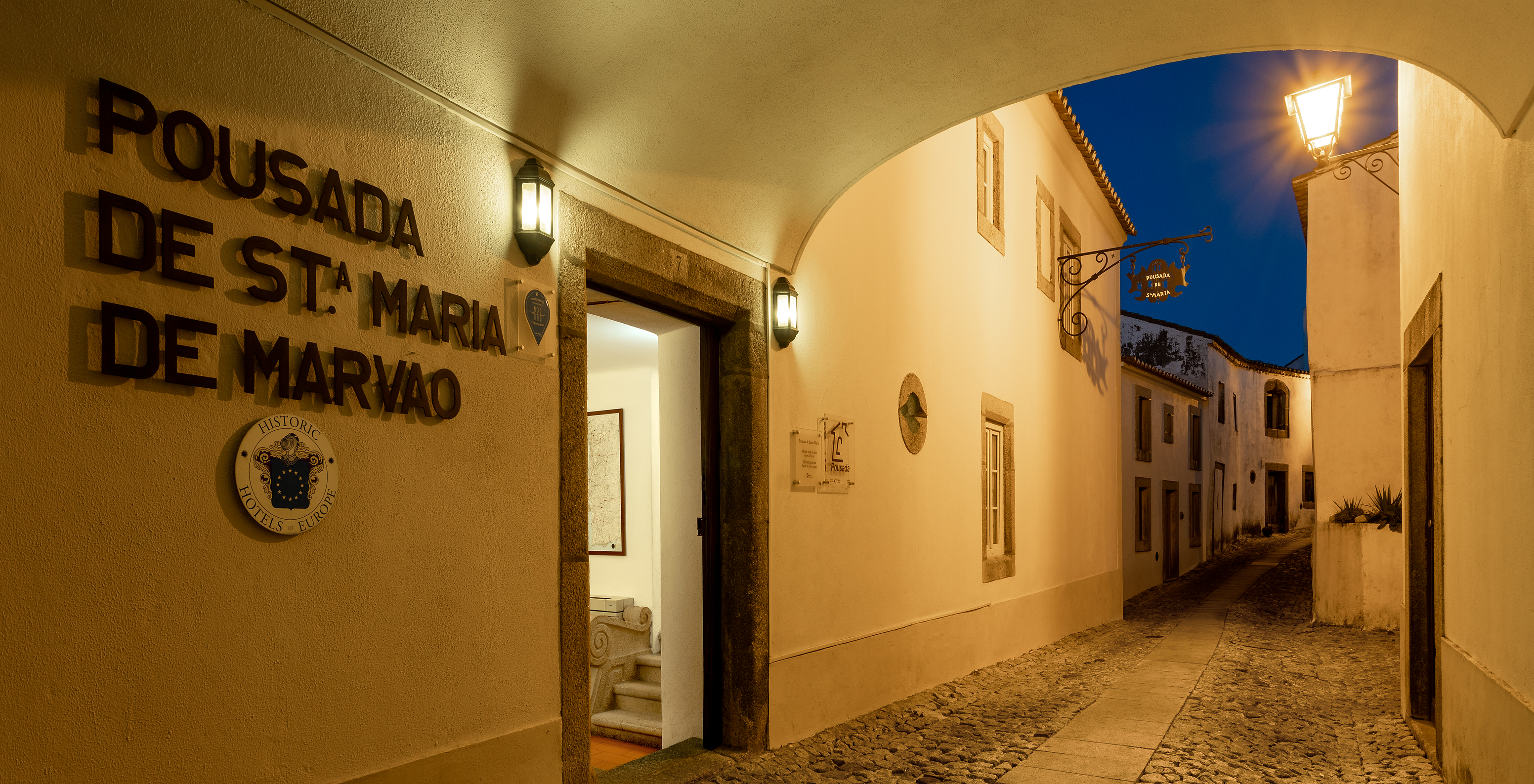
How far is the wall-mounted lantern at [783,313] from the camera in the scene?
219 inches

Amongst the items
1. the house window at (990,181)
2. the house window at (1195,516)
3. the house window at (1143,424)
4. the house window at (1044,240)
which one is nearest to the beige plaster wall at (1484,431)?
the house window at (990,181)

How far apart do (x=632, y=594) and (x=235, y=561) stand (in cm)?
576

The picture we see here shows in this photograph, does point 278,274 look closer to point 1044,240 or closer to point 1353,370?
point 1044,240

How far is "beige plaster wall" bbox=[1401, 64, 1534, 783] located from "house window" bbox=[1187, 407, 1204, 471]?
1975 cm

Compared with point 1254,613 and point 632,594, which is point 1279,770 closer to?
point 632,594

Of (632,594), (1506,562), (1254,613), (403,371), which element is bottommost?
(1254,613)

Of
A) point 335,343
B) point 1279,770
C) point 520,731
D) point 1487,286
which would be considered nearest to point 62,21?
point 335,343

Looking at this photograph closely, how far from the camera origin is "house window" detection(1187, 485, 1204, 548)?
23.8 metres

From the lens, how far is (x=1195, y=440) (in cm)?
2475

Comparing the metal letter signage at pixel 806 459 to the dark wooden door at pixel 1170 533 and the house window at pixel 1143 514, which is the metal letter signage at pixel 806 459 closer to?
the house window at pixel 1143 514

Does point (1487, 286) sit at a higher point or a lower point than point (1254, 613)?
higher

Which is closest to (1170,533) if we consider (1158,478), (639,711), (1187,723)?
(1158,478)

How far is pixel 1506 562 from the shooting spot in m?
3.62

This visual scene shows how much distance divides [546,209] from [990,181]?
662 centimetres
